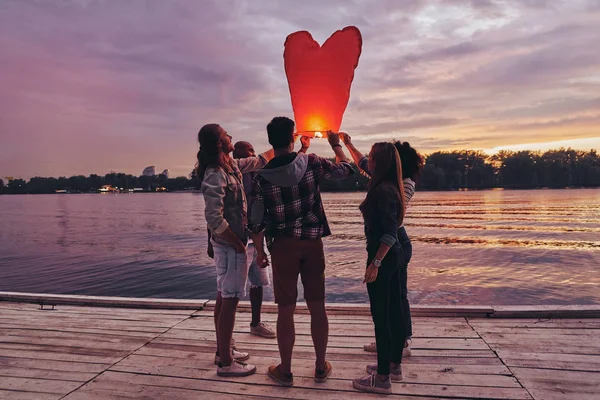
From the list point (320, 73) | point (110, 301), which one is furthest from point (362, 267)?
point (320, 73)

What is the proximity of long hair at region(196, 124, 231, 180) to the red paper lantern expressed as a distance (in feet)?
2.21

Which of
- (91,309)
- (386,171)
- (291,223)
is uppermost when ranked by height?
(386,171)

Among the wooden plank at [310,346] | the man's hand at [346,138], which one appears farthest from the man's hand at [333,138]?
the wooden plank at [310,346]

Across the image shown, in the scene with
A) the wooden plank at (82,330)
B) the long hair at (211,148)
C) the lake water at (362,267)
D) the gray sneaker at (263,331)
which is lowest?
the lake water at (362,267)

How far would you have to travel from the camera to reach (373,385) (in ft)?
10.3

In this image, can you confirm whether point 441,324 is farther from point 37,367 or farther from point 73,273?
point 73,273

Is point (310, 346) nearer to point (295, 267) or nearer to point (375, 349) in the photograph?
point (375, 349)

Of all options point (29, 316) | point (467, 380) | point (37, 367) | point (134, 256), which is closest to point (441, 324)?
point (467, 380)

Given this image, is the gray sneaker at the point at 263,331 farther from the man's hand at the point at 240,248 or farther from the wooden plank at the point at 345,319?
the man's hand at the point at 240,248

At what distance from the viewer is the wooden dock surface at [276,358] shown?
125 inches

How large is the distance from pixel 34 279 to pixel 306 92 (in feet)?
49.0

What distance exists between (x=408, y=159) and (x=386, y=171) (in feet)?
2.17

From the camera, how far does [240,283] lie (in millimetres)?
3477

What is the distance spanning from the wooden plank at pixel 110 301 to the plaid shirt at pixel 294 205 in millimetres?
2822
